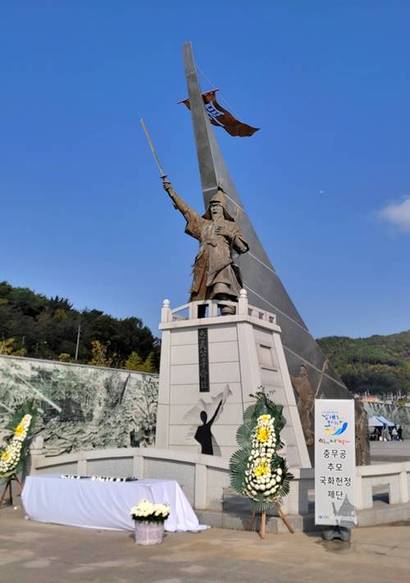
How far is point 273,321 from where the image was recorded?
12.1m

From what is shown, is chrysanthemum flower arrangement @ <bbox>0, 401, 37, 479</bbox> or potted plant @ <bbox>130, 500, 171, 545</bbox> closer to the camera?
potted plant @ <bbox>130, 500, 171, 545</bbox>

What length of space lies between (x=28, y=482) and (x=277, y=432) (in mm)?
3674

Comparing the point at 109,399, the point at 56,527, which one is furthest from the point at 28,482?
the point at 109,399

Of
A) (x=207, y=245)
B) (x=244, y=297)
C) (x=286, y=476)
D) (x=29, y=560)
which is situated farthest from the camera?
(x=207, y=245)

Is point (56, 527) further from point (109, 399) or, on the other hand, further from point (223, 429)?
point (109, 399)

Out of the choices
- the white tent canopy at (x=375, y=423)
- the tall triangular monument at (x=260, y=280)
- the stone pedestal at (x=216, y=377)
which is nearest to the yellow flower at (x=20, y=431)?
the stone pedestal at (x=216, y=377)

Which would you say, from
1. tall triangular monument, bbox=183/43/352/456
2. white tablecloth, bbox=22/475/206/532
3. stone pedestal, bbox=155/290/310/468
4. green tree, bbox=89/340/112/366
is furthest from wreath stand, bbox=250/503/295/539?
green tree, bbox=89/340/112/366

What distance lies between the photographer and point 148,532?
585 cm

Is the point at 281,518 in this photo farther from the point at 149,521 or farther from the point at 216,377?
the point at 216,377

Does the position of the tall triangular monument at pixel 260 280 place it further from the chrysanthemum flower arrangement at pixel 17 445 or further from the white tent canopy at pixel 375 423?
the white tent canopy at pixel 375 423

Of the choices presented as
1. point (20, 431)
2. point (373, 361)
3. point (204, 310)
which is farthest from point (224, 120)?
point (373, 361)

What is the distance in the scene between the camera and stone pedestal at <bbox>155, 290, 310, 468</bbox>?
10188mm

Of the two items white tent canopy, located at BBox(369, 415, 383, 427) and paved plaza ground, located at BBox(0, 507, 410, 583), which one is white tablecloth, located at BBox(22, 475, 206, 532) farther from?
white tent canopy, located at BBox(369, 415, 383, 427)

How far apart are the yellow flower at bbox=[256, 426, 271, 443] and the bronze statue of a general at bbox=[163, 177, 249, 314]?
4.91 metres
